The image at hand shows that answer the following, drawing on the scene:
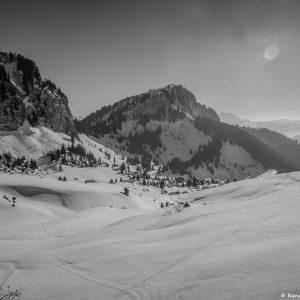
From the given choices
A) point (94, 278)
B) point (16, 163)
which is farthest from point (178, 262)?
point (16, 163)

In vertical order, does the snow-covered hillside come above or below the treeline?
below

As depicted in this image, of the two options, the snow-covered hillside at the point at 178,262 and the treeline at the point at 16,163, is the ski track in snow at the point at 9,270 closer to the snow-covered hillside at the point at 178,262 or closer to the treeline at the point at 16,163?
the snow-covered hillside at the point at 178,262

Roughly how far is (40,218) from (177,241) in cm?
6733

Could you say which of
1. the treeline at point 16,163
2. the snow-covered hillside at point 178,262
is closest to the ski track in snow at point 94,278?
the snow-covered hillside at point 178,262

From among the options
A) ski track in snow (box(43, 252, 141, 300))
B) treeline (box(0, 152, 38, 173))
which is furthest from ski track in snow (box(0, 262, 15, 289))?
treeline (box(0, 152, 38, 173))

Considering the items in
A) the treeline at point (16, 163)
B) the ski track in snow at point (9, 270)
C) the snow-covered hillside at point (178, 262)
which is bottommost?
the ski track in snow at point (9, 270)

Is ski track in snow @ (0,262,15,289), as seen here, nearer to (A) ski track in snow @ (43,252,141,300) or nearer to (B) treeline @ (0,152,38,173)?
(A) ski track in snow @ (43,252,141,300)

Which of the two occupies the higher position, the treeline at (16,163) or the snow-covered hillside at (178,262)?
the treeline at (16,163)

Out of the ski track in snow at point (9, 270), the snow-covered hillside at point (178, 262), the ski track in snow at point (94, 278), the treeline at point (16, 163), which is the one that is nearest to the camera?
the snow-covered hillside at point (178, 262)

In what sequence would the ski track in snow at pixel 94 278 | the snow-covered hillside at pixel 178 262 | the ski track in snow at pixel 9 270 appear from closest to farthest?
the snow-covered hillside at pixel 178 262
the ski track in snow at pixel 94 278
the ski track in snow at pixel 9 270

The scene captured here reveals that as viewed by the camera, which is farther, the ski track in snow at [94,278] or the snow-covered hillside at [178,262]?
the ski track in snow at [94,278]

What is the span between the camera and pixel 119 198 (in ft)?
358

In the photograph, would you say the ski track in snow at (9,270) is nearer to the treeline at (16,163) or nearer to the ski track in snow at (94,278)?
the ski track in snow at (94,278)

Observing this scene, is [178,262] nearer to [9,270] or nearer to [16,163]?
[9,270]
